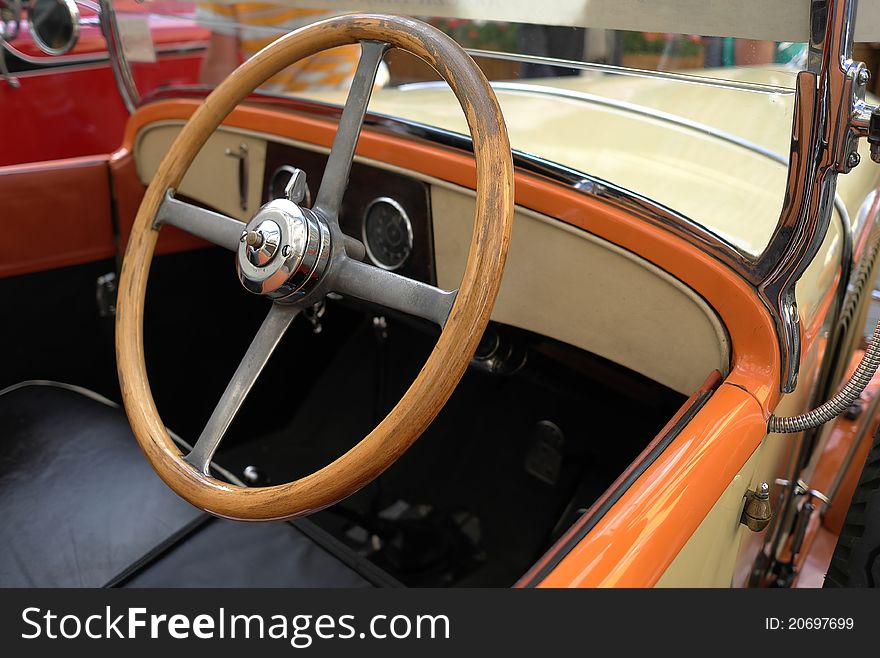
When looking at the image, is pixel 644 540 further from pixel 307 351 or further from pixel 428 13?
pixel 307 351

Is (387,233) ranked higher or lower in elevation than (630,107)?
lower

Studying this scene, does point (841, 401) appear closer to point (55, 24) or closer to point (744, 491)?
point (744, 491)

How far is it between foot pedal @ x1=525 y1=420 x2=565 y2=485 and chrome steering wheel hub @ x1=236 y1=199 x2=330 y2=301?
930mm

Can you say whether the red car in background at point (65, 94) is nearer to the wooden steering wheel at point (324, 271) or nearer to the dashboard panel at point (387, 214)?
the dashboard panel at point (387, 214)

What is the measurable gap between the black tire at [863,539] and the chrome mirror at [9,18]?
2.51 m

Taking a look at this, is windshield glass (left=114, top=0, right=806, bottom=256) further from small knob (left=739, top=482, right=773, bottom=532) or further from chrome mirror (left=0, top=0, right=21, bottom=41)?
chrome mirror (left=0, top=0, right=21, bottom=41)

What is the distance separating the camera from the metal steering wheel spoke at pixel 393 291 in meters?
0.78

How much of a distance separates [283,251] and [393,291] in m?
0.14

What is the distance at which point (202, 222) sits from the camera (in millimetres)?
1037

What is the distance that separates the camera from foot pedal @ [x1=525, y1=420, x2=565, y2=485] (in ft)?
5.51

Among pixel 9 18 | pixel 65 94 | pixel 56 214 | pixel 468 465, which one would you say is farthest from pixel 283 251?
pixel 65 94

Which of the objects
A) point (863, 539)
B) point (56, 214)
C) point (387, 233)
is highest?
point (387, 233)

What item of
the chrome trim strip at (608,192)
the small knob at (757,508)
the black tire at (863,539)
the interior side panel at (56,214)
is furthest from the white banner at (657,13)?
the interior side panel at (56,214)
